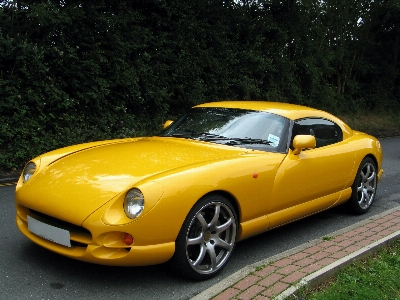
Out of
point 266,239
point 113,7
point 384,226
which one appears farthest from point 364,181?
point 113,7

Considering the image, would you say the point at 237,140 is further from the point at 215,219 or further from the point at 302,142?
the point at 215,219

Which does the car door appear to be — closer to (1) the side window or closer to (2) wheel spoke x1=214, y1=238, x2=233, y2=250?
(1) the side window

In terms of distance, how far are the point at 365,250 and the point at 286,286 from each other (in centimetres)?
109

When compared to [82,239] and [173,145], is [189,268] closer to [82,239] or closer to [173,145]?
[82,239]

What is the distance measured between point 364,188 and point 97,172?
355 cm

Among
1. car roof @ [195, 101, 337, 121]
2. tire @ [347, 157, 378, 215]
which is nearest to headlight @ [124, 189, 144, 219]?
car roof @ [195, 101, 337, 121]

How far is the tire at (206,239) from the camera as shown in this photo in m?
3.38

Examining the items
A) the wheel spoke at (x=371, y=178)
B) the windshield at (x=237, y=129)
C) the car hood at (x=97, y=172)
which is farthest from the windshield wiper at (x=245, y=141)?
the wheel spoke at (x=371, y=178)

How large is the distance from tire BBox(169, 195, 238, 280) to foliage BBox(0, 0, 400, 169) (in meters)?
5.68

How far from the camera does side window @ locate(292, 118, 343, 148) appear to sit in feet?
15.8

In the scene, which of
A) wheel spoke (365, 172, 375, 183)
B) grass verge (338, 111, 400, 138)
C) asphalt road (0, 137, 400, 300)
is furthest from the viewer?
grass verge (338, 111, 400, 138)

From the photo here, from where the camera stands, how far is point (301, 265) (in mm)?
3557

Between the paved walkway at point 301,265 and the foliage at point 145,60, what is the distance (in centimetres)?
603

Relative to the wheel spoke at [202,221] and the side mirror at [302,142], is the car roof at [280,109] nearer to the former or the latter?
the side mirror at [302,142]
